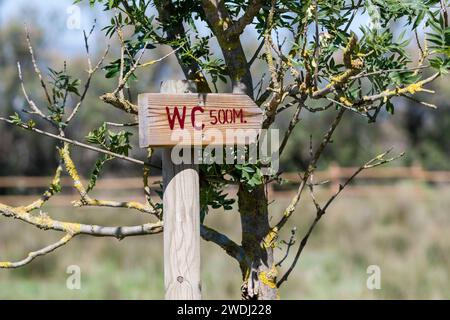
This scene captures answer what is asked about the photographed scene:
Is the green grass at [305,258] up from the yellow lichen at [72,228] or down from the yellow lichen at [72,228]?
up

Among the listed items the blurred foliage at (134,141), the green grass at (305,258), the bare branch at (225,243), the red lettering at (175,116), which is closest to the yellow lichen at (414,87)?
the red lettering at (175,116)

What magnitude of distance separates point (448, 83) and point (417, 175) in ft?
21.6

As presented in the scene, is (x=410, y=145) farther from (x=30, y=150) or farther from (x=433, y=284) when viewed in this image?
(x=433, y=284)

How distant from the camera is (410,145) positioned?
2675 centimetres

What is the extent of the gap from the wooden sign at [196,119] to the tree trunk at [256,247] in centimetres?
46

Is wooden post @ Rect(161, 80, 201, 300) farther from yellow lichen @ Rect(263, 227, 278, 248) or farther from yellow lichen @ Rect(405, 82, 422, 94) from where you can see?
yellow lichen @ Rect(405, 82, 422, 94)

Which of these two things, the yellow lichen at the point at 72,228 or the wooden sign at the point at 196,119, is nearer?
the wooden sign at the point at 196,119

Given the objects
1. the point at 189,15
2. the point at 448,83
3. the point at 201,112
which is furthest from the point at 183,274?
the point at 448,83

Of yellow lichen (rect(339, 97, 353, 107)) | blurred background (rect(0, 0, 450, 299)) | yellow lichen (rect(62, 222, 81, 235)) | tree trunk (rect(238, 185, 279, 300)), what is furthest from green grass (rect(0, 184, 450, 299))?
yellow lichen (rect(339, 97, 353, 107))

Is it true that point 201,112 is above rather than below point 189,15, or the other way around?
below

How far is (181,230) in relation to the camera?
2871 mm

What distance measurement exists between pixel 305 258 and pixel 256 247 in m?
8.36

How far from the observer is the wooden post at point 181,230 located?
2854 millimetres

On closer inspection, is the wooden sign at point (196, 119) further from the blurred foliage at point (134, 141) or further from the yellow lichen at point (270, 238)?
the blurred foliage at point (134, 141)
